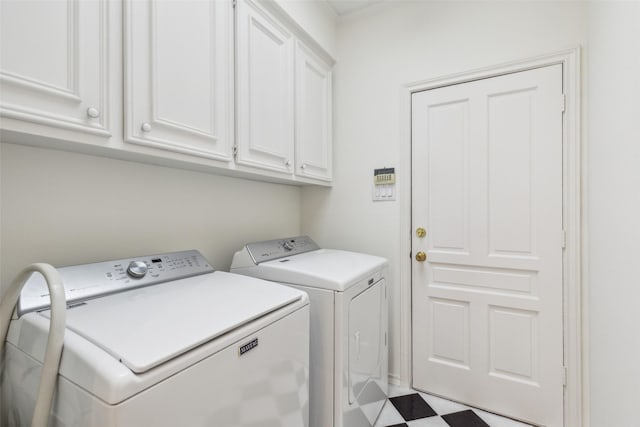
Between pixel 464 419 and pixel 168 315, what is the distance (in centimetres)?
185

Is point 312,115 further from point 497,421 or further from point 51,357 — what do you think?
point 497,421

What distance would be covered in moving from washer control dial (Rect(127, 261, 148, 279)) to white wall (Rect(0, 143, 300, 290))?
16 cm

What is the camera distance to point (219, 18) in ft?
4.33

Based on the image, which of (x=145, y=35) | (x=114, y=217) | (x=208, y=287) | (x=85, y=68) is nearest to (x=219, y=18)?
(x=145, y=35)

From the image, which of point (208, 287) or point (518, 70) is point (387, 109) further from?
point (208, 287)

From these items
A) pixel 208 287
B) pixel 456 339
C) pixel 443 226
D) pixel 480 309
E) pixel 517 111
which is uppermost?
pixel 517 111

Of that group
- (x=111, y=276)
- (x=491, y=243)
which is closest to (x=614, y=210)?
(x=491, y=243)

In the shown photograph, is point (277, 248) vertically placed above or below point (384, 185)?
below

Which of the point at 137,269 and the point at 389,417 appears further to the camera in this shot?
the point at 389,417

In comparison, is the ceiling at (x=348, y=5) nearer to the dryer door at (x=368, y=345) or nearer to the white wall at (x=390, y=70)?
the white wall at (x=390, y=70)

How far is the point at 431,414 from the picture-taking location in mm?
1840

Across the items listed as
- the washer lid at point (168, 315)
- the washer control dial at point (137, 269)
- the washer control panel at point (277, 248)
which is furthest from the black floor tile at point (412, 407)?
the washer control dial at point (137, 269)

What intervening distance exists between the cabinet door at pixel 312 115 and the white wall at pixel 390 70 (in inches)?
6.2

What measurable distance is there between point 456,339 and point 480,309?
26cm
